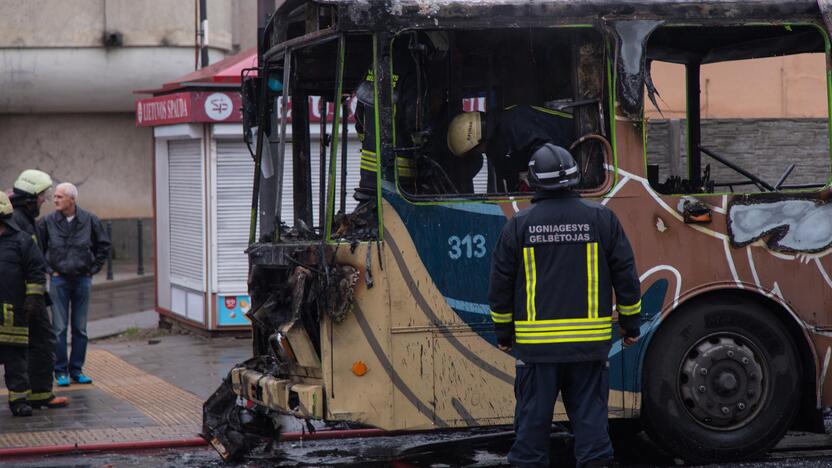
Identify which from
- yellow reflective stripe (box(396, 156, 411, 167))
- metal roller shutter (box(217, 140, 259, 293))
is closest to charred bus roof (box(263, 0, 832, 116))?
yellow reflective stripe (box(396, 156, 411, 167))

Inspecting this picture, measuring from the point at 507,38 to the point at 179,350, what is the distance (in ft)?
21.6

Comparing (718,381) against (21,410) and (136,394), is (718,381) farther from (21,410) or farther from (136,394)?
(21,410)

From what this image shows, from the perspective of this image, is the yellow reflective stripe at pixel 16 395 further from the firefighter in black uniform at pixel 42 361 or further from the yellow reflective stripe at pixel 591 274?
the yellow reflective stripe at pixel 591 274

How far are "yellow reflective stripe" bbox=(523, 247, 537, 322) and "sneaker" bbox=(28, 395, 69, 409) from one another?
5.10 m

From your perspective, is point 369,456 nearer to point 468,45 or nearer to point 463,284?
point 463,284

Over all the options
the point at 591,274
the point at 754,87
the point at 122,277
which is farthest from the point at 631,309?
the point at 122,277

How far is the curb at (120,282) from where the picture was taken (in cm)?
1973

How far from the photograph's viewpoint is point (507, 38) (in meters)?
7.27

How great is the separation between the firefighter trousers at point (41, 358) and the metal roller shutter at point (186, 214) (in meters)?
3.46

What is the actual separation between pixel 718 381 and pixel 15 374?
5.21 meters

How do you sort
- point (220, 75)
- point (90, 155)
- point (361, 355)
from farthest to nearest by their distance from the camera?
1. point (90, 155)
2. point (220, 75)
3. point (361, 355)

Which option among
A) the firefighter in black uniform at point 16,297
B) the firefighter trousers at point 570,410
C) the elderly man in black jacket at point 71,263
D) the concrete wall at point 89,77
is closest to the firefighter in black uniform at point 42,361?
the firefighter in black uniform at point 16,297

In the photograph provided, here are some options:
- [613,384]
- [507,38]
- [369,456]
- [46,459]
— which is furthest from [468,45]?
[46,459]

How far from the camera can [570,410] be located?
613cm
